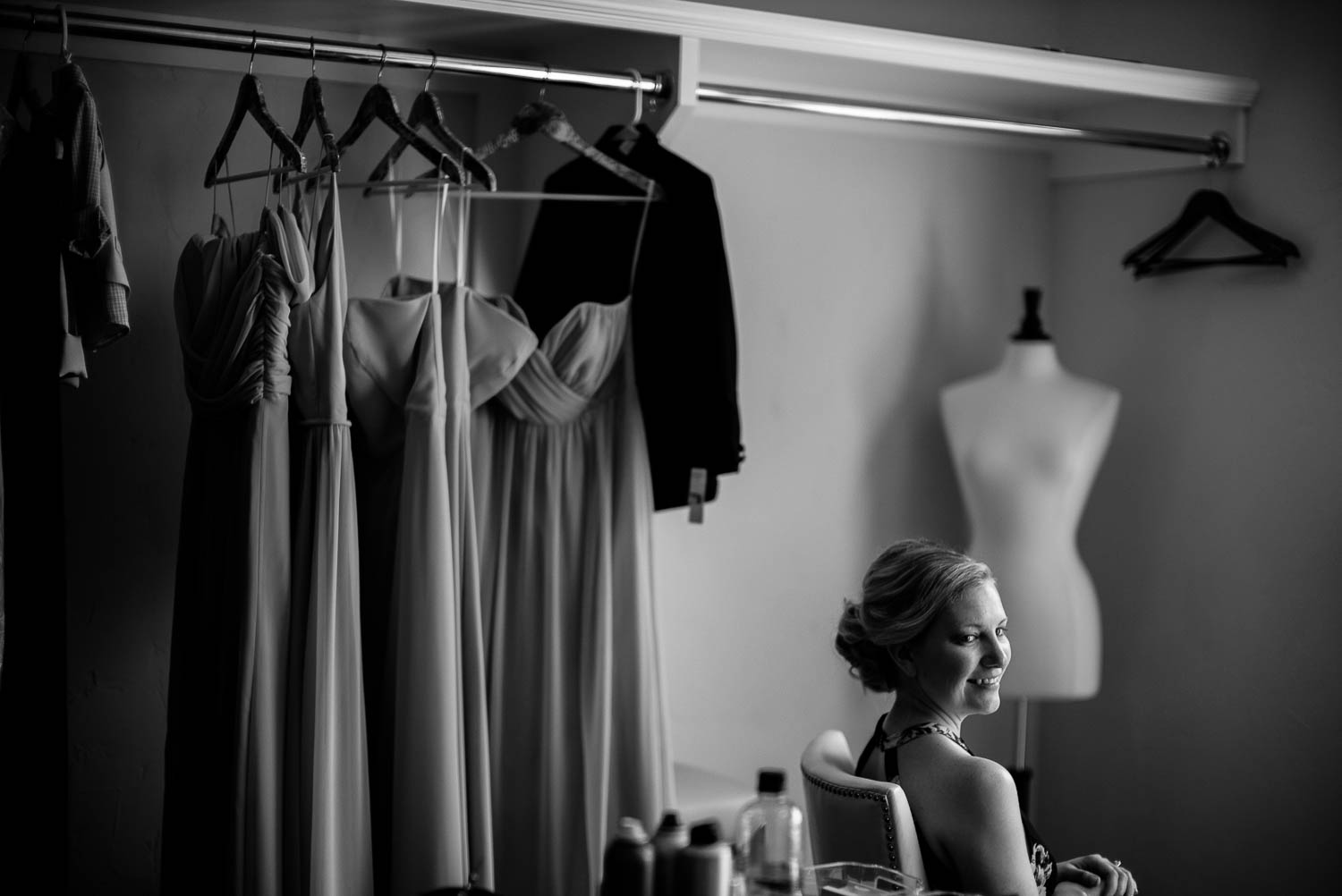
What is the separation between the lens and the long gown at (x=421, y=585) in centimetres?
225

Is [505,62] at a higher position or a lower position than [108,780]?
higher

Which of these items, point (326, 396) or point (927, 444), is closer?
point (326, 396)

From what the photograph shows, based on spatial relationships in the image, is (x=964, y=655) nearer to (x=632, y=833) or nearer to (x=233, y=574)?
(x=632, y=833)

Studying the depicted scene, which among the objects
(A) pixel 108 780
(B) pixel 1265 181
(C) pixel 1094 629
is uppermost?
(B) pixel 1265 181

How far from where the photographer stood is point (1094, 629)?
10.3ft

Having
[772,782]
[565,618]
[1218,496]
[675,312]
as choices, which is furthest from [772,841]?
[1218,496]

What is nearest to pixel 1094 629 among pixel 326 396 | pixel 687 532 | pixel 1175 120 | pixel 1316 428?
pixel 1316 428

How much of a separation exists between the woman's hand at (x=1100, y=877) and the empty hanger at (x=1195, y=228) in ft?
5.04

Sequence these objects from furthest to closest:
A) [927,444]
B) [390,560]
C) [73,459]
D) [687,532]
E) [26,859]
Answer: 1. [927,444]
2. [687,532]
3. [73,459]
4. [390,560]
5. [26,859]

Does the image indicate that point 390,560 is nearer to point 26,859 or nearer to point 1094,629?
point 26,859

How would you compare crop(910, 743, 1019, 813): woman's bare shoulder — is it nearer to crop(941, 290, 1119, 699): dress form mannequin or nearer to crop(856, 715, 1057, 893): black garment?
crop(856, 715, 1057, 893): black garment

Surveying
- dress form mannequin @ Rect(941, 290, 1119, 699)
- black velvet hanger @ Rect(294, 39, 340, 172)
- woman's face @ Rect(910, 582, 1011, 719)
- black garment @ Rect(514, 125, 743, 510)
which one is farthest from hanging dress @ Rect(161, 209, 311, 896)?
dress form mannequin @ Rect(941, 290, 1119, 699)

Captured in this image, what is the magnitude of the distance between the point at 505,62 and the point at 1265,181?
1809 mm

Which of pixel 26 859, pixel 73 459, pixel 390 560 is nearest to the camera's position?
pixel 26 859
